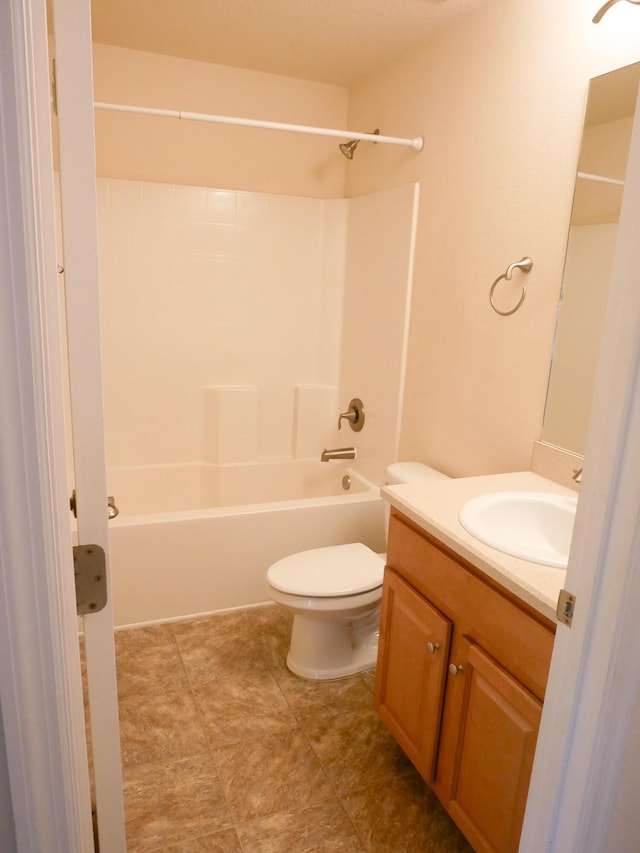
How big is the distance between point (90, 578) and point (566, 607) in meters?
0.70

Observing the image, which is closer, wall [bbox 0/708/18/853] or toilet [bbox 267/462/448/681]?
wall [bbox 0/708/18/853]

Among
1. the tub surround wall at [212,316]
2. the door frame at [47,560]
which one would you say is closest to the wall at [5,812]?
the door frame at [47,560]

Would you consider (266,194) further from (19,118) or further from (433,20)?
(19,118)

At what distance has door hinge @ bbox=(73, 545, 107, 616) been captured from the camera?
2.71 feet

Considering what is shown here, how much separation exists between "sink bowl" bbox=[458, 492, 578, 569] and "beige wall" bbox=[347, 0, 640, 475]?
0.36 m

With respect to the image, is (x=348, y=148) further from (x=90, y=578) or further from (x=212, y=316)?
(x=90, y=578)

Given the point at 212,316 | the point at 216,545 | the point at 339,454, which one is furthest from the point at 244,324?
the point at 216,545

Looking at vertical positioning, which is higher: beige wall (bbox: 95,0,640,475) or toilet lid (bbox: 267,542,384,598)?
beige wall (bbox: 95,0,640,475)

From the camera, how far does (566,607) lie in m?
0.89

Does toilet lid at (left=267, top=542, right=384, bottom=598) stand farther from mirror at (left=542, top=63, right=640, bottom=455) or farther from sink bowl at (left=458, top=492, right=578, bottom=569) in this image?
mirror at (left=542, top=63, right=640, bottom=455)

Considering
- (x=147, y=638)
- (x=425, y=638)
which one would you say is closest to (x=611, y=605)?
(x=425, y=638)

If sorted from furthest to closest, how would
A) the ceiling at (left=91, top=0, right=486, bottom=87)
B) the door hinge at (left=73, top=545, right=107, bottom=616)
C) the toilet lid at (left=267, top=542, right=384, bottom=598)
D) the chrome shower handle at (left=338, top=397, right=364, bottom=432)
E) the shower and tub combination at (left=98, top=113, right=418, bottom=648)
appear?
1. the chrome shower handle at (left=338, top=397, right=364, bottom=432)
2. the shower and tub combination at (left=98, top=113, right=418, bottom=648)
3. the ceiling at (left=91, top=0, right=486, bottom=87)
4. the toilet lid at (left=267, top=542, right=384, bottom=598)
5. the door hinge at (left=73, top=545, right=107, bottom=616)

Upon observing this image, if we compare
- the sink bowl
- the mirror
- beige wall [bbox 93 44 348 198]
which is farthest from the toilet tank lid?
beige wall [bbox 93 44 348 198]

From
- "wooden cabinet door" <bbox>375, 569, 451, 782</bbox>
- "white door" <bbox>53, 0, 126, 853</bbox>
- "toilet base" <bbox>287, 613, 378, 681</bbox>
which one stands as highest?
"white door" <bbox>53, 0, 126, 853</bbox>
